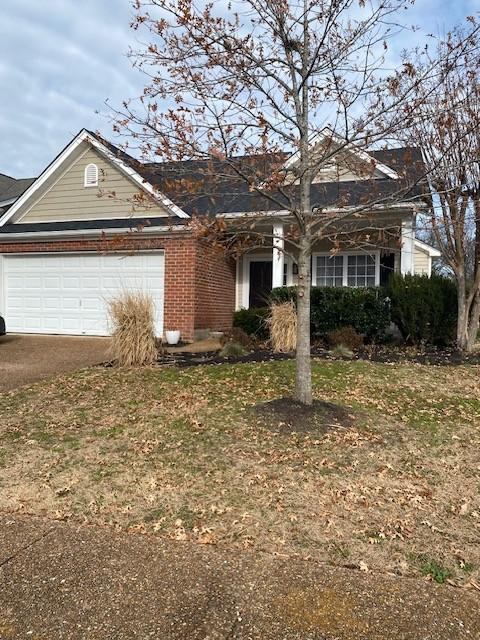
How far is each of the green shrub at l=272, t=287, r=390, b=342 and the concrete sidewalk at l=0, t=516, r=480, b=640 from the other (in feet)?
25.6

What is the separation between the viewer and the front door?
14547 millimetres

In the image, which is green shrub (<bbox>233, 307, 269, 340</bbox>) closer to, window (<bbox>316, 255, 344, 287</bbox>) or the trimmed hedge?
the trimmed hedge

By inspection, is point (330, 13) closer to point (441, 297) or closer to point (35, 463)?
point (35, 463)

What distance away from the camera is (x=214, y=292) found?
42.9 ft

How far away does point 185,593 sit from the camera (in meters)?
2.60

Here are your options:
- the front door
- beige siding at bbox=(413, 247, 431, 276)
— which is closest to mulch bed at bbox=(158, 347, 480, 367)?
the front door

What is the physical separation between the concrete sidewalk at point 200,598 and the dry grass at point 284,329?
6583 millimetres

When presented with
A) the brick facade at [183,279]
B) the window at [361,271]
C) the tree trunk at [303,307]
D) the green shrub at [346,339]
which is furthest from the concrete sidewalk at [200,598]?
the window at [361,271]

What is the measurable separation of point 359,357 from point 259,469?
4.95 meters

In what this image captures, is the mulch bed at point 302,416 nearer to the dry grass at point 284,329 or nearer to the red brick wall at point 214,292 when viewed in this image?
the dry grass at point 284,329

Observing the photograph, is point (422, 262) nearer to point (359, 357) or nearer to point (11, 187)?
point (359, 357)

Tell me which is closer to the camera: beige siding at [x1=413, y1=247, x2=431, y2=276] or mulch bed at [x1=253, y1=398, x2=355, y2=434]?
mulch bed at [x1=253, y1=398, x2=355, y2=434]

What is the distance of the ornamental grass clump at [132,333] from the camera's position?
26.9 feet

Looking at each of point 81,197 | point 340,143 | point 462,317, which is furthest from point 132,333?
point 81,197
